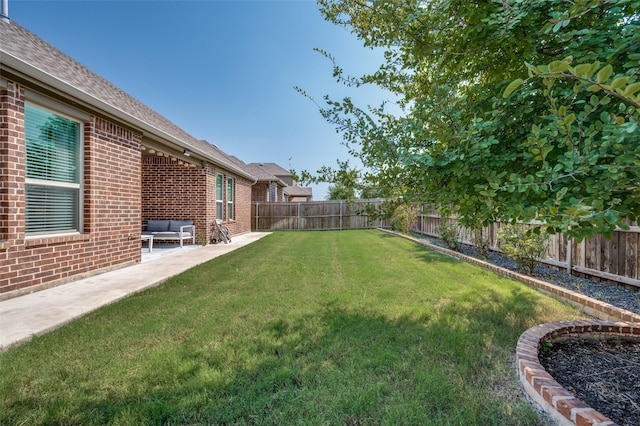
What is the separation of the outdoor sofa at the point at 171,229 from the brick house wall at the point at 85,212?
8.47 ft

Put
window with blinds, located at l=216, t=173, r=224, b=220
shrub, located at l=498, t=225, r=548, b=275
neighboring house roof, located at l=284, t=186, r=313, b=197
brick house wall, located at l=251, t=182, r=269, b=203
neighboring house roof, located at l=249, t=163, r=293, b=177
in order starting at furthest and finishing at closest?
neighboring house roof, located at l=284, t=186, r=313, b=197 < neighboring house roof, located at l=249, t=163, r=293, b=177 < brick house wall, located at l=251, t=182, r=269, b=203 < window with blinds, located at l=216, t=173, r=224, b=220 < shrub, located at l=498, t=225, r=548, b=275

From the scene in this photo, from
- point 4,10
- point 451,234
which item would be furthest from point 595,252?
point 4,10

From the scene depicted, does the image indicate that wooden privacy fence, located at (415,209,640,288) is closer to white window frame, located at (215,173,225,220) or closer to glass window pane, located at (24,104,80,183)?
glass window pane, located at (24,104,80,183)

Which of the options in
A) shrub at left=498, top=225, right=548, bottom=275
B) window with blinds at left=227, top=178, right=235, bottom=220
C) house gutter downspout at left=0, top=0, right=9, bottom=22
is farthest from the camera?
window with blinds at left=227, top=178, right=235, bottom=220

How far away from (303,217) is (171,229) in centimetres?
946

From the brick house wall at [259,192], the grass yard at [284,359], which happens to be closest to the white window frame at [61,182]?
the grass yard at [284,359]

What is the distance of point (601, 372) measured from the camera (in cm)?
217

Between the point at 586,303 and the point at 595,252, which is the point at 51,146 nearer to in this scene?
the point at 586,303

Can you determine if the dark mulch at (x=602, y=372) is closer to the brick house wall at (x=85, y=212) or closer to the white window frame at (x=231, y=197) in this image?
the brick house wall at (x=85, y=212)

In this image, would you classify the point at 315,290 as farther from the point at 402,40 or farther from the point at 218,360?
the point at 402,40

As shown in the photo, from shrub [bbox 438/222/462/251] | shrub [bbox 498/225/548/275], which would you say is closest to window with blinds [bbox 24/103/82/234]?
shrub [bbox 498/225/548/275]

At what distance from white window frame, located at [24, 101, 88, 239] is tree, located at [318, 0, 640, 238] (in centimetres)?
426

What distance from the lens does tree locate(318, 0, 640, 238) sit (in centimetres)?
141

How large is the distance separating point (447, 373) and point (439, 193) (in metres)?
1.36
